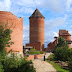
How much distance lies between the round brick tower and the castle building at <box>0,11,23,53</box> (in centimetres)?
3013

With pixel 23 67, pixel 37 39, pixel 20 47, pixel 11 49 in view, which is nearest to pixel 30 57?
pixel 20 47

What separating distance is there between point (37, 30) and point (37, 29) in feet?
1.24

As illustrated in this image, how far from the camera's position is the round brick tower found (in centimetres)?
5203

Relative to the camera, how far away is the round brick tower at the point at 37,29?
52031 millimetres

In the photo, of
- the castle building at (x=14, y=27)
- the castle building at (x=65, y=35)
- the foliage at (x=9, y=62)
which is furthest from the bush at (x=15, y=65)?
the castle building at (x=65, y=35)

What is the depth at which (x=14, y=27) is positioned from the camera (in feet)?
67.6

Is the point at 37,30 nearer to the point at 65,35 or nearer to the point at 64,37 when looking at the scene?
the point at 64,37

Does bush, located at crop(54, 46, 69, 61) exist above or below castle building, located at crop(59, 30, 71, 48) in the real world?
below

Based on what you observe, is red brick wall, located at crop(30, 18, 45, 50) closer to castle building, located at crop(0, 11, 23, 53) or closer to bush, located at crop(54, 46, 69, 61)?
bush, located at crop(54, 46, 69, 61)

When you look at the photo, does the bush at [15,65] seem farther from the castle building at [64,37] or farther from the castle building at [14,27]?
the castle building at [64,37]

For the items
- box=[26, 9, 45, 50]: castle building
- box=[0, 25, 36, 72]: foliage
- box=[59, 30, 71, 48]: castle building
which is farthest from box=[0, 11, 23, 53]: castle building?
box=[59, 30, 71, 48]: castle building

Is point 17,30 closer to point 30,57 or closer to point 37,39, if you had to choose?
point 30,57

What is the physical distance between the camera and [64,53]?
95.1 feet

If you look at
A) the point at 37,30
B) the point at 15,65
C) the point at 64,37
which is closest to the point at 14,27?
the point at 15,65
